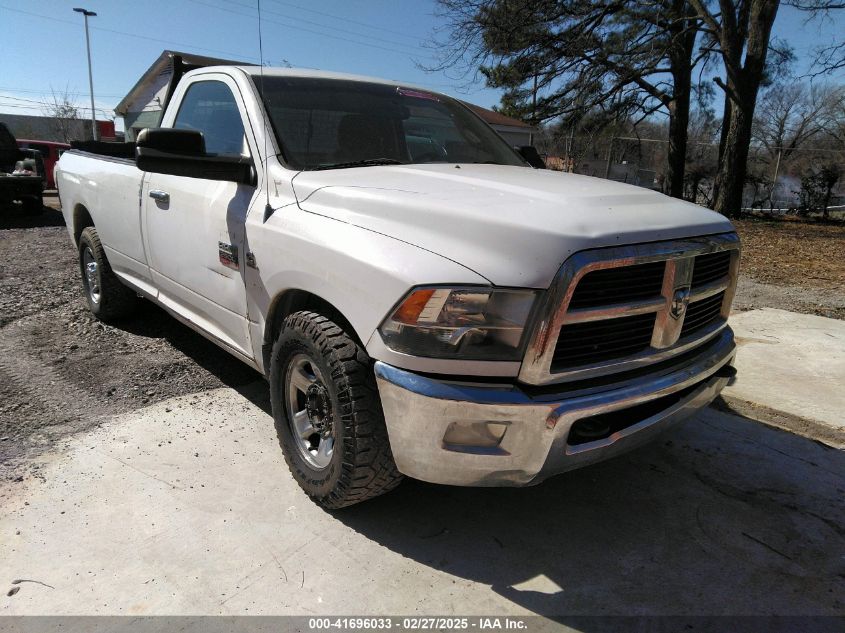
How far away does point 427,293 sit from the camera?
202 centimetres

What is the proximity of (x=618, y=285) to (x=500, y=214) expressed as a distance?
1.62 ft

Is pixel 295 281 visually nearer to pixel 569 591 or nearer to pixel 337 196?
pixel 337 196

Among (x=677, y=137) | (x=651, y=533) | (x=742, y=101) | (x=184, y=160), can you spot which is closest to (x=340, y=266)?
(x=184, y=160)

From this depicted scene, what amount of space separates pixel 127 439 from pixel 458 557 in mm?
1970

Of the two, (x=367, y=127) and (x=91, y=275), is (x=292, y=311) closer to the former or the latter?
(x=367, y=127)

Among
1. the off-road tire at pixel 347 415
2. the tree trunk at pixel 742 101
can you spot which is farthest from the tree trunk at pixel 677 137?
the off-road tire at pixel 347 415

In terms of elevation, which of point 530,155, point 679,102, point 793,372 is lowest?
point 793,372

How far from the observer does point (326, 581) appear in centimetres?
228

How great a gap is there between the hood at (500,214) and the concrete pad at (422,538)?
119 centimetres

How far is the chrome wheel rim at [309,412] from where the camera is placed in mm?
2549

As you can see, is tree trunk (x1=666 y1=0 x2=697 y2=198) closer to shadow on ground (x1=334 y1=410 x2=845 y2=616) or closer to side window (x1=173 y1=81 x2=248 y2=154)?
side window (x1=173 y1=81 x2=248 y2=154)

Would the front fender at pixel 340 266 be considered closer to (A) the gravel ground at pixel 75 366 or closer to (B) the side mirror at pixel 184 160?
(B) the side mirror at pixel 184 160

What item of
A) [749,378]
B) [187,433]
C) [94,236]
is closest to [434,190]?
[187,433]

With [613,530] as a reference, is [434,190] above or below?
above
